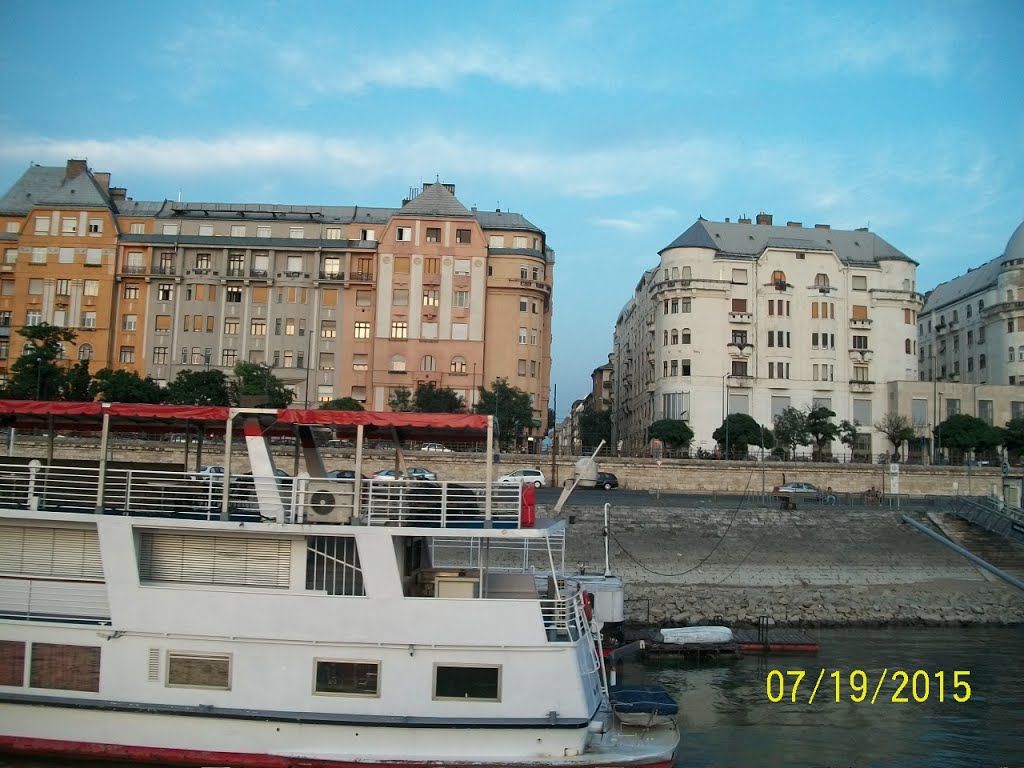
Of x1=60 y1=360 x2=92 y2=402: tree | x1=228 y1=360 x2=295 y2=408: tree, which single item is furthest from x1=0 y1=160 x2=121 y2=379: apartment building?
x1=228 y1=360 x2=295 y2=408: tree

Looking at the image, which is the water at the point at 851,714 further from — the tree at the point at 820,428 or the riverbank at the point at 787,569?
the tree at the point at 820,428

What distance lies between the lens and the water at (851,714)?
15.6 m

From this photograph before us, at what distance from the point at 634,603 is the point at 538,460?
21.6 meters

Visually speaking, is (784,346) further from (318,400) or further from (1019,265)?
(318,400)

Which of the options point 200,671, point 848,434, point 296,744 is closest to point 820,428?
point 848,434

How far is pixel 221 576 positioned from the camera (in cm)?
1335

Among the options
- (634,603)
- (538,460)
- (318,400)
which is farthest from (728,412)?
(634,603)

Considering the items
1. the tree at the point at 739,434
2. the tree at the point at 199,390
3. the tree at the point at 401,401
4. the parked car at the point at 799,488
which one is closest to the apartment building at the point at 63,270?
the tree at the point at 199,390

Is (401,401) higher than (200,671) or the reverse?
higher

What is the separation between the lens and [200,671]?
12828 millimetres

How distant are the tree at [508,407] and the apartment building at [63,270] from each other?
87.7 ft

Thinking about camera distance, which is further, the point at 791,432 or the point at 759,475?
the point at 791,432

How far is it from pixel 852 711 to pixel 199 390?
136 ft

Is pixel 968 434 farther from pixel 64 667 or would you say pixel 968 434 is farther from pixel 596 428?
pixel 64 667
